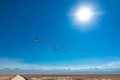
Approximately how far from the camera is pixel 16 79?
4594 cm

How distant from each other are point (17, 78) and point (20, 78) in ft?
2.32

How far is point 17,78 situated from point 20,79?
0.76 meters

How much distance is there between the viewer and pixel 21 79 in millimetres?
A: 46094

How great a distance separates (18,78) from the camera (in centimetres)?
4612

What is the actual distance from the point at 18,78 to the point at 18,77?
22cm

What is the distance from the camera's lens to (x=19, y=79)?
45.9 meters

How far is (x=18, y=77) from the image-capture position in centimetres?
4619

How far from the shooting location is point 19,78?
46.0 m

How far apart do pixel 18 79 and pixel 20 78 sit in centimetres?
49

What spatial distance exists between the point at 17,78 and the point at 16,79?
350 millimetres

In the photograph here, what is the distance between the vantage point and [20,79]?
46.0 metres

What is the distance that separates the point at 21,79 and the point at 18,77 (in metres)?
0.82

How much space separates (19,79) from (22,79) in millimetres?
710

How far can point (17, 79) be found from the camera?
4609 cm
